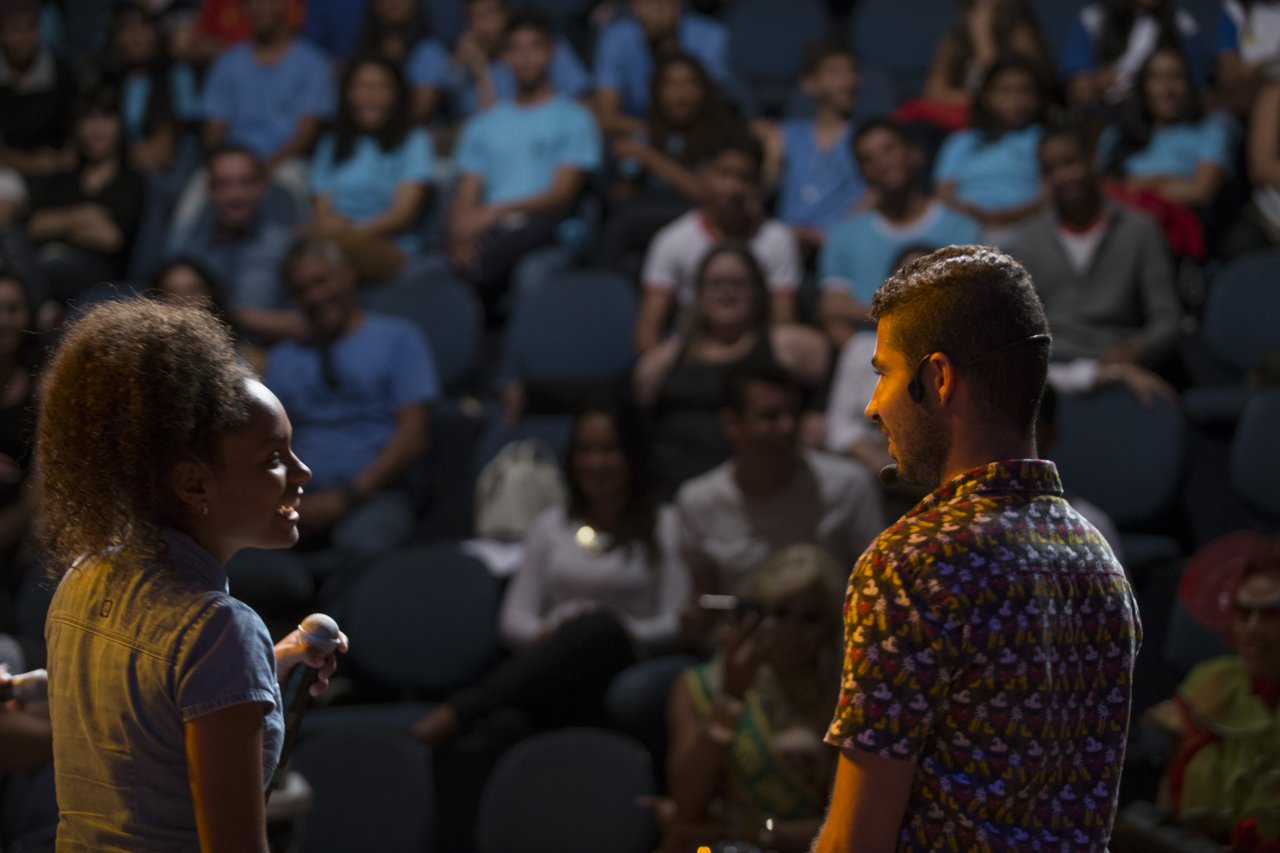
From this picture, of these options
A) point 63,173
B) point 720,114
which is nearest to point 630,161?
point 720,114

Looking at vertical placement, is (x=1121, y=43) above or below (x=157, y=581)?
above

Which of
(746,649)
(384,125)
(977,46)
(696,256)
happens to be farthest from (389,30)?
(746,649)

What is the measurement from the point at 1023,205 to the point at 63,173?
3843 mm

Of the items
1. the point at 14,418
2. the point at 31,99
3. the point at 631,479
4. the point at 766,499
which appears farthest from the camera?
the point at 31,99

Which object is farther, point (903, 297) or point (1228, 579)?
point (1228, 579)

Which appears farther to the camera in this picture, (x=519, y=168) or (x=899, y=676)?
(x=519, y=168)

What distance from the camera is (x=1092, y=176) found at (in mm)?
5211

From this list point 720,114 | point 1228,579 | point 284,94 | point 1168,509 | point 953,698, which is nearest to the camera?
point 953,698

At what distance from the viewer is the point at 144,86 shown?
6945mm

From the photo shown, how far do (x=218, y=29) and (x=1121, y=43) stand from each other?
13.4ft

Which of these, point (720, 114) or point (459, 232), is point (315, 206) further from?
point (720, 114)

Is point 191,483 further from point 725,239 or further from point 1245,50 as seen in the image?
point 1245,50

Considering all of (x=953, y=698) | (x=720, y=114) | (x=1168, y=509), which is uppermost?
(x=720, y=114)

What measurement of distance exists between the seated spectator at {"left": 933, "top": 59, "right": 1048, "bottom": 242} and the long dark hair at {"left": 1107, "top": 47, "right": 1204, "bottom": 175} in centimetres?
30
